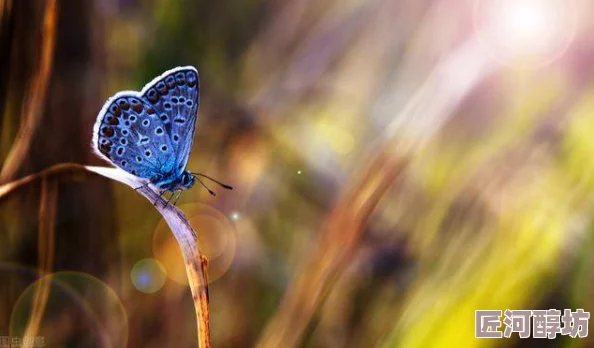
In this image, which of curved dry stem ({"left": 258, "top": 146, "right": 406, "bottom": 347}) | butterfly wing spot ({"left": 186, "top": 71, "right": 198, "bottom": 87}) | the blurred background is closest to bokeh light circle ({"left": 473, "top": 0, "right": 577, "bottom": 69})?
the blurred background

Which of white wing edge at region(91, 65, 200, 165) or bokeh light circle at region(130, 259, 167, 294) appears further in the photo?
bokeh light circle at region(130, 259, 167, 294)

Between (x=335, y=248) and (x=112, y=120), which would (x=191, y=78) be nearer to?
(x=112, y=120)

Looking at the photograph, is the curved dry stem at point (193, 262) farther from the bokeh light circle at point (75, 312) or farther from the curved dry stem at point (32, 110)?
the bokeh light circle at point (75, 312)

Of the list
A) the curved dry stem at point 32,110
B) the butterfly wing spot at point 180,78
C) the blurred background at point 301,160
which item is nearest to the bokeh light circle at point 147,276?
the blurred background at point 301,160

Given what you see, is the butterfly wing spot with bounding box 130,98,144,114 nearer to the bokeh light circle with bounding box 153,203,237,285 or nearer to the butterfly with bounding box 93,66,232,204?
the butterfly with bounding box 93,66,232,204

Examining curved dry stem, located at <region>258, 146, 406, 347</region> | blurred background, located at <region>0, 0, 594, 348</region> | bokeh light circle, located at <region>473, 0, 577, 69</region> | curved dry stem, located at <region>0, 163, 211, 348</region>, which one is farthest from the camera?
bokeh light circle, located at <region>473, 0, 577, 69</region>

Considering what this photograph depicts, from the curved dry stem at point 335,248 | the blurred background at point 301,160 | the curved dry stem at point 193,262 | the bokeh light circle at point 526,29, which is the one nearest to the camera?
the curved dry stem at point 193,262
